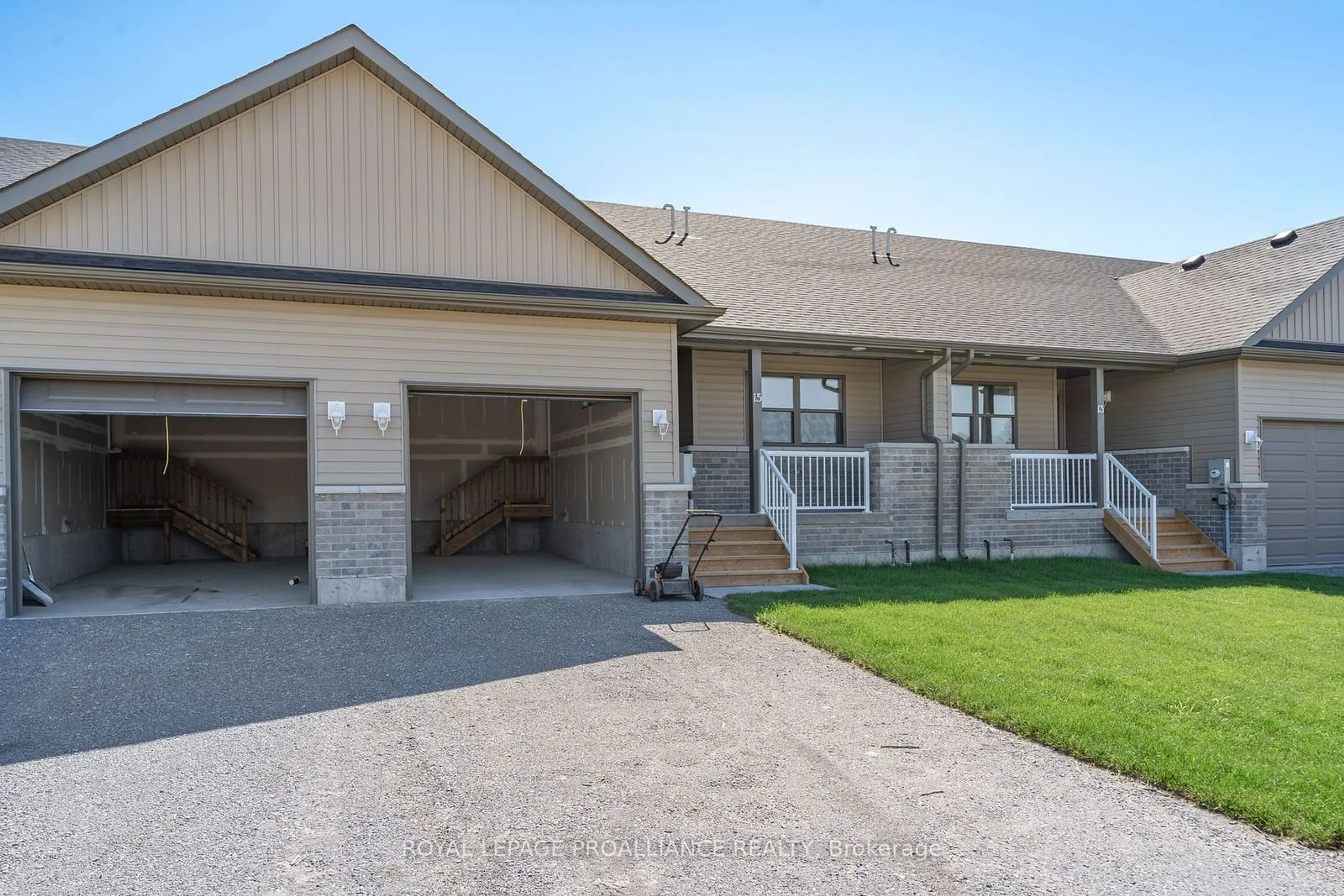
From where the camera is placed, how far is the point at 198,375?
1006cm

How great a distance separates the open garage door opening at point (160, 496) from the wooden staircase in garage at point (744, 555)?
4968 mm

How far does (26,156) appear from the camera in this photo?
1331 cm

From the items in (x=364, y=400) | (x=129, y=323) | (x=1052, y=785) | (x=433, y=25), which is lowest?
(x=1052, y=785)

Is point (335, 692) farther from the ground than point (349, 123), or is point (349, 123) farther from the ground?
point (349, 123)

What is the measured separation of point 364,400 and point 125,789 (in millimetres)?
6271

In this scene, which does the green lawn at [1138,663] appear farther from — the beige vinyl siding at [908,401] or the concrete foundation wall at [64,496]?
the concrete foundation wall at [64,496]

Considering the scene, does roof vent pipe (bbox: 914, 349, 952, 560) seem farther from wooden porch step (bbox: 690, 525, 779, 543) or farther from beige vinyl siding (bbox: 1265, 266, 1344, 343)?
beige vinyl siding (bbox: 1265, 266, 1344, 343)

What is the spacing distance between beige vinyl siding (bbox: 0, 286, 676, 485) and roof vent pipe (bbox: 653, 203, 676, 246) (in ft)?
15.7

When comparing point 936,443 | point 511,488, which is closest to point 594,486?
point 511,488

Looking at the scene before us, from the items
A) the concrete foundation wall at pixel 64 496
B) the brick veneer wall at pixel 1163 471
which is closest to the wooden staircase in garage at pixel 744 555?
the brick veneer wall at pixel 1163 471

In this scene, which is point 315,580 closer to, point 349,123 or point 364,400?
point 364,400

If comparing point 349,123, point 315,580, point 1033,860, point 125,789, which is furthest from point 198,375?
point 1033,860

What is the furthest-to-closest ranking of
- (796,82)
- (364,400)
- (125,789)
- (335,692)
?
(796,82)
(364,400)
(335,692)
(125,789)

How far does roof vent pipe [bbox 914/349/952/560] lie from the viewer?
14289mm
